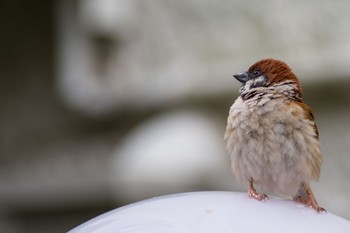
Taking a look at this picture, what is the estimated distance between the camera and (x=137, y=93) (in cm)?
569

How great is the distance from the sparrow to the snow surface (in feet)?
1.43

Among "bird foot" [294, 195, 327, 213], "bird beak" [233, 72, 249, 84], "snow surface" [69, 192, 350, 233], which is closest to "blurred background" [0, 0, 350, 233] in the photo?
"bird beak" [233, 72, 249, 84]

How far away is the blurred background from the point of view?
4750 mm

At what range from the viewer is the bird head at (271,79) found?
1916mm

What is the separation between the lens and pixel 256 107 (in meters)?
1.91

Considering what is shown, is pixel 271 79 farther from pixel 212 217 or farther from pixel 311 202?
pixel 212 217

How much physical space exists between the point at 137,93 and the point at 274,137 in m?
3.86

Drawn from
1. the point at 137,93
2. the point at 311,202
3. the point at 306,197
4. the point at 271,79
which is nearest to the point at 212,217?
the point at 311,202

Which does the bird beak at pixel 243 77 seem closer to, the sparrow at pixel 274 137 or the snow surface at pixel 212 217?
the sparrow at pixel 274 137

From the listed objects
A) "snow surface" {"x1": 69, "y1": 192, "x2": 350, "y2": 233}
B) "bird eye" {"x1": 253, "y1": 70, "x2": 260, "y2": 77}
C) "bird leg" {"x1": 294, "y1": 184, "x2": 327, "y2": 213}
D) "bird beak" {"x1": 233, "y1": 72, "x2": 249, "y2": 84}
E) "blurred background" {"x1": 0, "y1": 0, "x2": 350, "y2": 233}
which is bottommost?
"blurred background" {"x1": 0, "y1": 0, "x2": 350, "y2": 233}

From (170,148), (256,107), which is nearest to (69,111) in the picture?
(170,148)

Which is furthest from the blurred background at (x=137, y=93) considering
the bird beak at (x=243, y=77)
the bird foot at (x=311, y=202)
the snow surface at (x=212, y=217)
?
the snow surface at (x=212, y=217)

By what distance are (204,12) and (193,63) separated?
0.38m

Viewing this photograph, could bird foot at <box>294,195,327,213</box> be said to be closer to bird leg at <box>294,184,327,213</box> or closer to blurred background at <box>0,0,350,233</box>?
bird leg at <box>294,184,327,213</box>
